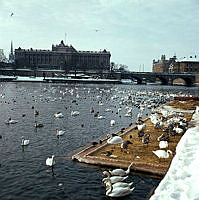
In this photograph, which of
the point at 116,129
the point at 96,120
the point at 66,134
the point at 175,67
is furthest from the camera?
the point at 175,67

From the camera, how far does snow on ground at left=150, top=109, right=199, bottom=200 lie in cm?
1055

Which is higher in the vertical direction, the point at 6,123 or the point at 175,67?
the point at 175,67

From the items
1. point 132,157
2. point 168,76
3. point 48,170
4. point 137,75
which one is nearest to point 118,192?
point 132,157

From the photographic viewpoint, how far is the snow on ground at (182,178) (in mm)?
10555

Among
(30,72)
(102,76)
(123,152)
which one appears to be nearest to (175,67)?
(102,76)

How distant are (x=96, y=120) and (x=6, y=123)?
9.12 meters

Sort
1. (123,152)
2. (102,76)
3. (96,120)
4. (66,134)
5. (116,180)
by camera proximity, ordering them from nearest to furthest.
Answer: (116,180), (123,152), (66,134), (96,120), (102,76)

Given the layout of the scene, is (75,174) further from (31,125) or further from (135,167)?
(31,125)

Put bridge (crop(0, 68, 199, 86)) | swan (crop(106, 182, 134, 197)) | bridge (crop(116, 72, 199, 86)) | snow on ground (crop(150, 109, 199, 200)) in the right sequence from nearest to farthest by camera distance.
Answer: snow on ground (crop(150, 109, 199, 200)) → swan (crop(106, 182, 134, 197)) → bridge (crop(116, 72, 199, 86)) → bridge (crop(0, 68, 199, 86))

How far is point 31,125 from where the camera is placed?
87.7ft

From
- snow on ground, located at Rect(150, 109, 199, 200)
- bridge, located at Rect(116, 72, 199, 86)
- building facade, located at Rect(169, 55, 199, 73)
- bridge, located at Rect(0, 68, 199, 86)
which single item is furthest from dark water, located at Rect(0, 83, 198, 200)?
building facade, located at Rect(169, 55, 199, 73)

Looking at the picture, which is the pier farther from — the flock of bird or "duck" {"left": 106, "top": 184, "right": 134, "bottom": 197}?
"duck" {"left": 106, "top": 184, "right": 134, "bottom": 197}

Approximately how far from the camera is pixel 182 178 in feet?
39.7

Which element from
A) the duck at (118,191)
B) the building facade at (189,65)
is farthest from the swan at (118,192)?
the building facade at (189,65)
